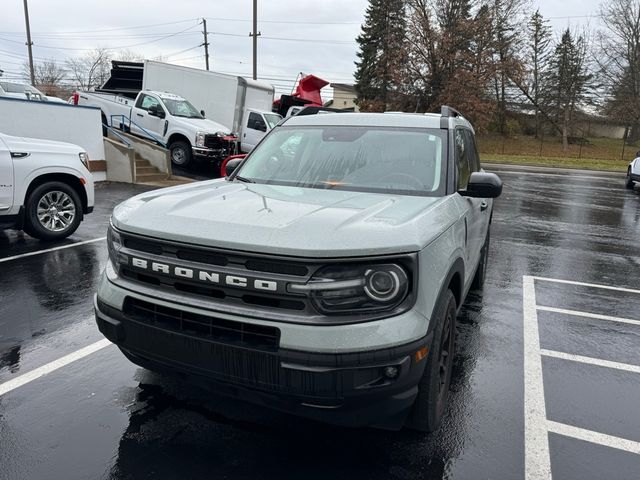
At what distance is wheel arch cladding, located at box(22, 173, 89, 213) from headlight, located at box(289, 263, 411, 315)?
620cm

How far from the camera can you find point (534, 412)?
3.36 meters

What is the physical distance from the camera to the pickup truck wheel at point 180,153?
16656mm

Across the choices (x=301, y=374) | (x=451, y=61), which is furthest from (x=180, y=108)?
(x=451, y=61)

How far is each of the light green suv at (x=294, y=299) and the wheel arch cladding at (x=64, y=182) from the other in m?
4.91

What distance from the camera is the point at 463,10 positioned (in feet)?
144

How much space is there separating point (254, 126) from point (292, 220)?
53.1ft

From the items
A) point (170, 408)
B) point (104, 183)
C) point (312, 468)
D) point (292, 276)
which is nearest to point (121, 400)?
point (170, 408)

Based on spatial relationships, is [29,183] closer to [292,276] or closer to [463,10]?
[292,276]

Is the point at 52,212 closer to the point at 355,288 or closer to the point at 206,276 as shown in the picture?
the point at 206,276

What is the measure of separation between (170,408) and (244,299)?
1224 mm

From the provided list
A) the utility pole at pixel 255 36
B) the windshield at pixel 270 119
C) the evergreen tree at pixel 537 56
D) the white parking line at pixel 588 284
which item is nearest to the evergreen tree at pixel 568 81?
the evergreen tree at pixel 537 56

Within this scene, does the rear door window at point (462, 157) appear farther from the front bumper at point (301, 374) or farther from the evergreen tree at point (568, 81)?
the evergreen tree at point (568, 81)

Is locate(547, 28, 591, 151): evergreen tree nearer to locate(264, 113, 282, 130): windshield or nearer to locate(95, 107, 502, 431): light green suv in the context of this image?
locate(264, 113, 282, 130): windshield

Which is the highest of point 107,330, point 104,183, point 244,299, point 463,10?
point 463,10
